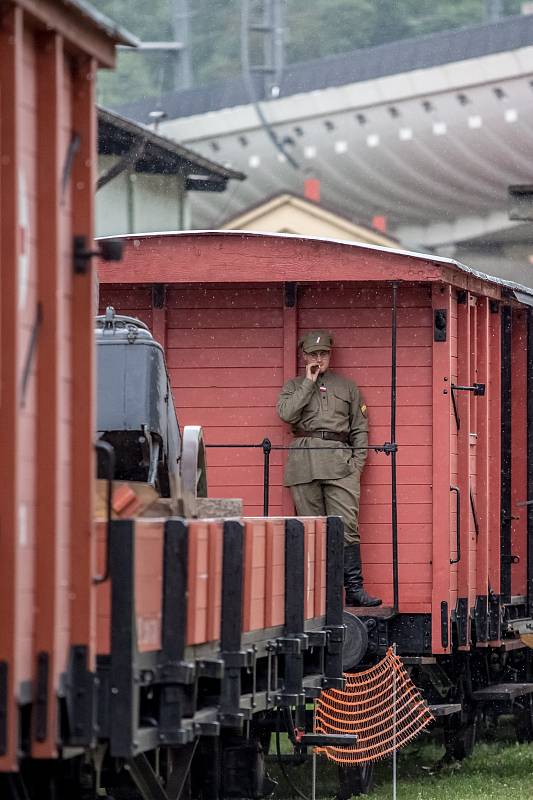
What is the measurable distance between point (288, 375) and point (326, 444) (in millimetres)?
616

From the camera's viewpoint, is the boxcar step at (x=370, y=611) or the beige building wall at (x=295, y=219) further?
the beige building wall at (x=295, y=219)

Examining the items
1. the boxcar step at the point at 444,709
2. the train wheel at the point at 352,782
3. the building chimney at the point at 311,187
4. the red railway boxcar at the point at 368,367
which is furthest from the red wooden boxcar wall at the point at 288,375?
the building chimney at the point at 311,187

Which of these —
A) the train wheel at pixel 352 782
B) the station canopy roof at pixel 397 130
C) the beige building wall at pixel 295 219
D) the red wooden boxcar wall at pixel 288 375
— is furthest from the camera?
the station canopy roof at pixel 397 130

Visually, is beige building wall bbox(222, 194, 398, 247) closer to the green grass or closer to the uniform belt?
the green grass

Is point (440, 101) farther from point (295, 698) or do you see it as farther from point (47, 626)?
point (47, 626)

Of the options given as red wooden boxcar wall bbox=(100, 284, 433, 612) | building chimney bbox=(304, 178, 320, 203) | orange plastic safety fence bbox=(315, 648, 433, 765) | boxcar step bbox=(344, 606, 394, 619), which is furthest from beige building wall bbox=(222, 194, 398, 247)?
boxcar step bbox=(344, 606, 394, 619)

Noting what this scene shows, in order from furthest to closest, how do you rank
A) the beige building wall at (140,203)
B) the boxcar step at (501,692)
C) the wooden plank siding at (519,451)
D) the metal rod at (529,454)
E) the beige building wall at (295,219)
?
the beige building wall at (295,219), the beige building wall at (140,203), the wooden plank siding at (519,451), the metal rod at (529,454), the boxcar step at (501,692)

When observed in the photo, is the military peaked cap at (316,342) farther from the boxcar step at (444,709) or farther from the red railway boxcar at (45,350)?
the red railway boxcar at (45,350)

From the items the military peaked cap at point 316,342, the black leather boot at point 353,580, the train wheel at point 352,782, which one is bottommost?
the train wheel at point 352,782

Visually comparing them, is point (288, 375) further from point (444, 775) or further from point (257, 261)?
point (444, 775)

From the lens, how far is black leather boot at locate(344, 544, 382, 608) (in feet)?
41.0

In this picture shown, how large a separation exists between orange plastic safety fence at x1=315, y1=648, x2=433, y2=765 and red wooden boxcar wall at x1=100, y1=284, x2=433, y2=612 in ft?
1.72

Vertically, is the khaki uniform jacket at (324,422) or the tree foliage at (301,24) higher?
the tree foliage at (301,24)

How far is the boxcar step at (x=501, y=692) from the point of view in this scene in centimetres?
1391
